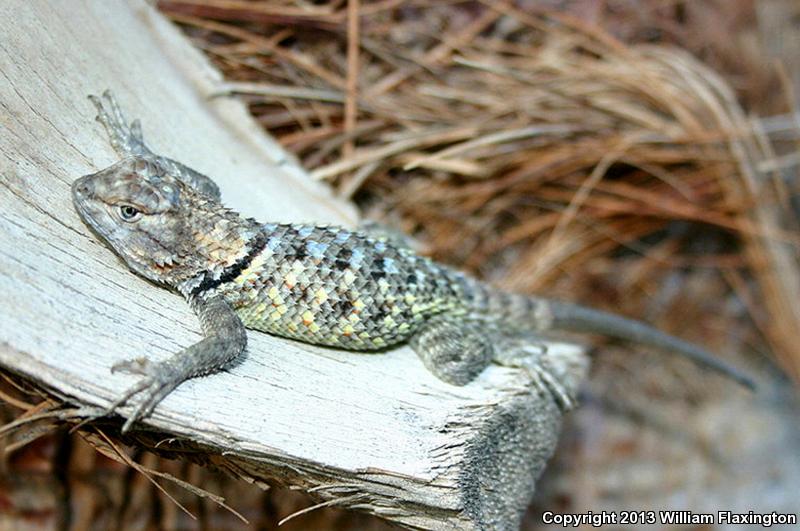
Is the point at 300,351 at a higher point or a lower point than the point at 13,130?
lower

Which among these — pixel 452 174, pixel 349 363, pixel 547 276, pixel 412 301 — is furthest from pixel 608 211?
pixel 349 363

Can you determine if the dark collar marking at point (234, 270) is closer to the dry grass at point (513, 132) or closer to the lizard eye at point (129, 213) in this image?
the lizard eye at point (129, 213)

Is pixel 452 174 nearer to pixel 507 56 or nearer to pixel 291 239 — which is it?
pixel 507 56

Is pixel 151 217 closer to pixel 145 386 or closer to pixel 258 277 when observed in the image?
pixel 258 277

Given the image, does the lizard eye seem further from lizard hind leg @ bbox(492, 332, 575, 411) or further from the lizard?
lizard hind leg @ bbox(492, 332, 575, 411)

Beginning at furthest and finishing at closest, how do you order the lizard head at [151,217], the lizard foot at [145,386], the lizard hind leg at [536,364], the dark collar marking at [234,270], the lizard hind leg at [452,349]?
the lizard hind leg at [536,364] < the lizard hind leg at [452,349] < the dark collar marking at [234,270] < the lizard head at [151,217] < the lizard foot at [145,386]

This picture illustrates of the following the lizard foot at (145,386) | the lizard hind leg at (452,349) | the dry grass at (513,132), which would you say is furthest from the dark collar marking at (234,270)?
the dry grass at (513,132)

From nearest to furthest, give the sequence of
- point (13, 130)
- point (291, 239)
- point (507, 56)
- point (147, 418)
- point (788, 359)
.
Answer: point (147, 418), point (13, 130), point (291, 239), point (507, 56), point (788, 359)
